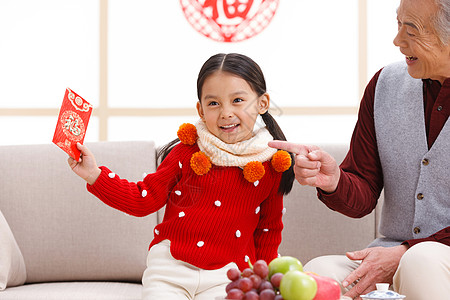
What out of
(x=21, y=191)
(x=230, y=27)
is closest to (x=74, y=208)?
(x=21, y=191)

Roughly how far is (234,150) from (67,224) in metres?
0.91

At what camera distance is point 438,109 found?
5.87 ft

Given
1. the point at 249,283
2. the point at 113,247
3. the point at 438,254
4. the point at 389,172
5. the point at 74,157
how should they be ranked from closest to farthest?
the point at 249,283 → the point at 438,254 → the point at 74,157 → the point at 389,172 → the point at 113,247

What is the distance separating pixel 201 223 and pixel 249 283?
682mm

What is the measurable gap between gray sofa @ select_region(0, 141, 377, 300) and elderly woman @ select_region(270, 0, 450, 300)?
42 centimetres

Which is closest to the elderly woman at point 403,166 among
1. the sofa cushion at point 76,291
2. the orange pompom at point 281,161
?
the orange pompom at point 281,161

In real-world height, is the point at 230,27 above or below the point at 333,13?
below

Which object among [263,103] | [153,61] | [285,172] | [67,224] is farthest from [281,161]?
[153,61]

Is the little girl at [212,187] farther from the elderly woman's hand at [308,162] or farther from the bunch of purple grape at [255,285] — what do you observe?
the bunch of purple grape at [255,285]

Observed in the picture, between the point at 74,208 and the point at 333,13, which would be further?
the point at 333,13

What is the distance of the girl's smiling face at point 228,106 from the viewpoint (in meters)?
1.75

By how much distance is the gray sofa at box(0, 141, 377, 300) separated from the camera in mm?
2311

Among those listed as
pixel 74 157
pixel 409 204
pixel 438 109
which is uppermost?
pixel 438 109

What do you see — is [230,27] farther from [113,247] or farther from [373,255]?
[113,247]
